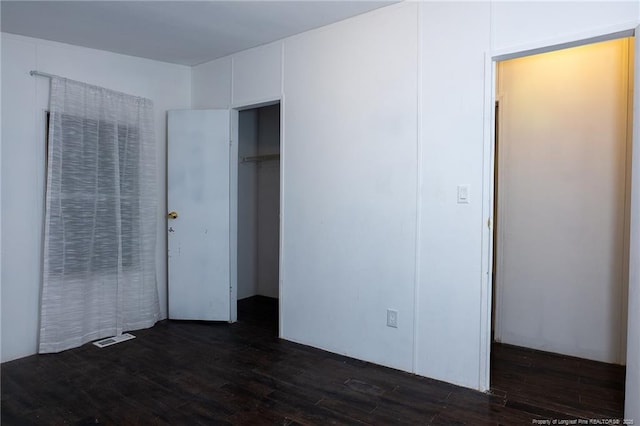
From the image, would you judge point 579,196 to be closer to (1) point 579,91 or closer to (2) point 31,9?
(1) point 579,91

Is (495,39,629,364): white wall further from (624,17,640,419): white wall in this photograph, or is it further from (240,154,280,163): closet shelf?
(240,154,280,163): closet shelf

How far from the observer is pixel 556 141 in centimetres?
324

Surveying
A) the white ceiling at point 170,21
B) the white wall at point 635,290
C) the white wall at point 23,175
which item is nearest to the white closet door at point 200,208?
the white ceiling at point 170,21

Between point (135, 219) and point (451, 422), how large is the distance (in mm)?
3083

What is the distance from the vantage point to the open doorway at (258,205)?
16.3 ft

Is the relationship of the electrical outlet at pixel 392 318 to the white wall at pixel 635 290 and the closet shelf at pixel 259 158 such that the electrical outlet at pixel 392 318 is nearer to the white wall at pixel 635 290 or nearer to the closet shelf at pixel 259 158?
the white wall at pixel 635 290

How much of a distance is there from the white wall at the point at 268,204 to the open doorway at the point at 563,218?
2.50m

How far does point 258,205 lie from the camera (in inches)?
203

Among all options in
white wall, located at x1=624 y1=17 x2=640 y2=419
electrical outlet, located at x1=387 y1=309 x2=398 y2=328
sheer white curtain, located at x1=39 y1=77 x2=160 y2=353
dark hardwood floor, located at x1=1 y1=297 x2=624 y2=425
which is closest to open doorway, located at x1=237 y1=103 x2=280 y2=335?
sheer white curtain, located at x1=39 y1=77 x2=160 y2=353

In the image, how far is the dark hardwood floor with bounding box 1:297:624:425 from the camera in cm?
226

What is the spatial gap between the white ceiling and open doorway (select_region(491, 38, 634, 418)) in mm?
1596

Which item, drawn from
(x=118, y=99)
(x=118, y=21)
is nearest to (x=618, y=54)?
(x=118, y=21)

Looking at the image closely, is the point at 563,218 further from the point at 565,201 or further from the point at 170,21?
the point at 170,21

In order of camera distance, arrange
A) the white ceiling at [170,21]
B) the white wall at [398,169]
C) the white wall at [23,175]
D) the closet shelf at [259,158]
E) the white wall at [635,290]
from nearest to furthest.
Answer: the white wall at [635,290] < the white wall at [398,169] < the white ceiling at [170,21] < the white wall at [23,175] < the closet shelf at [259,158]
